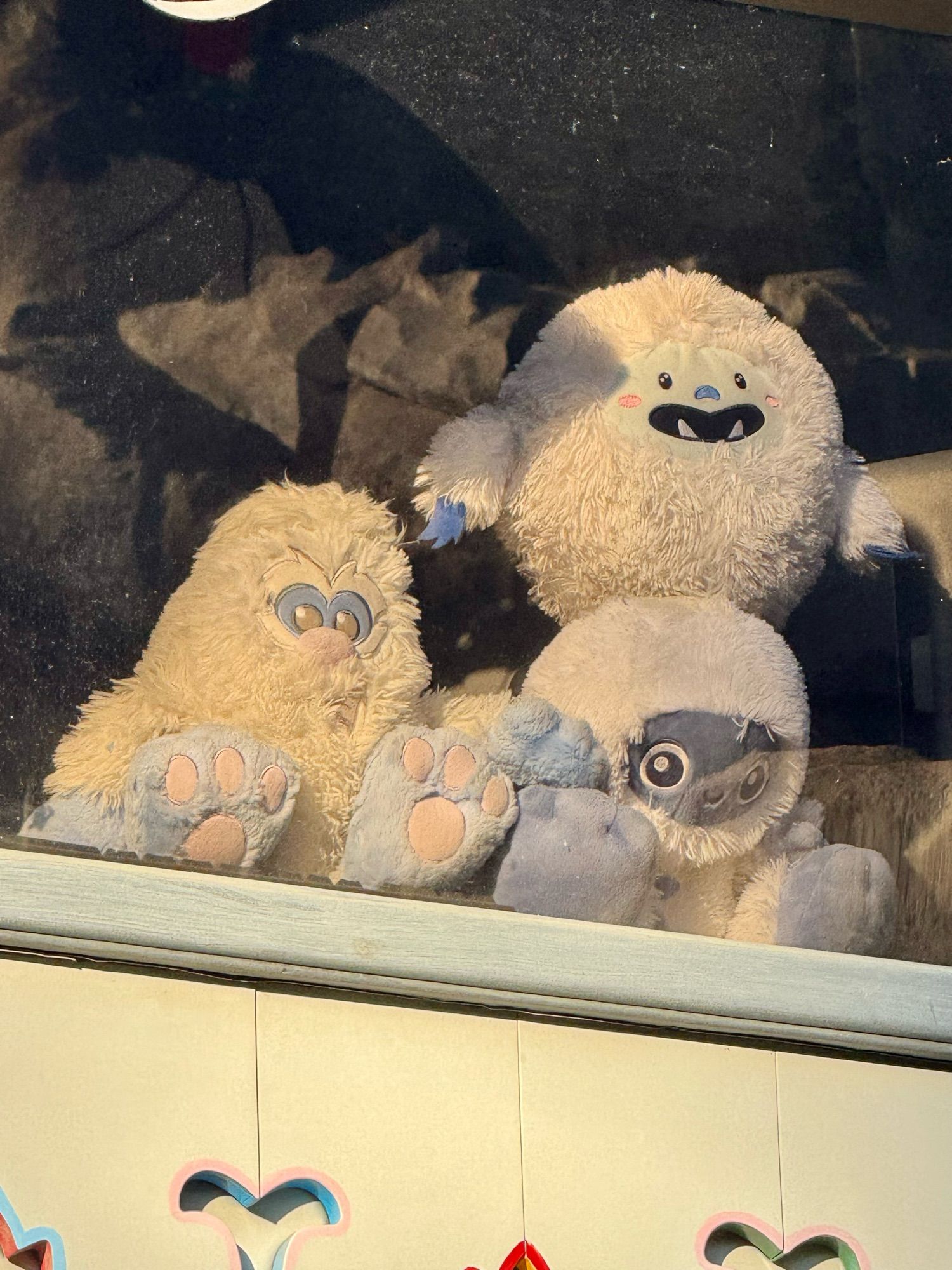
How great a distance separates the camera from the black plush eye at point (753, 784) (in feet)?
3.41

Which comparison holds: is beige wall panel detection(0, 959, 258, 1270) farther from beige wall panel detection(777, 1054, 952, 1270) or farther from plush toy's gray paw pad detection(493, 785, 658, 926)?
beige wall panel detection(777, 1054, 952, 1270)

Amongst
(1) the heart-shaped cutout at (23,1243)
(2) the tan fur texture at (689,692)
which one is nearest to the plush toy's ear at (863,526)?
(2) the tan fur texture at (689,692)

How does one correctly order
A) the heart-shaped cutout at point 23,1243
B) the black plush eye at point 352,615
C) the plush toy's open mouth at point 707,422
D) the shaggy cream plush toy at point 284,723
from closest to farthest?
the heart-shaped cutout at point 23,1243 < the shaggy cream plush toy at point 284,723 < the black plush eye at point 352,615 < the plush toy's open mouth at point 707,422

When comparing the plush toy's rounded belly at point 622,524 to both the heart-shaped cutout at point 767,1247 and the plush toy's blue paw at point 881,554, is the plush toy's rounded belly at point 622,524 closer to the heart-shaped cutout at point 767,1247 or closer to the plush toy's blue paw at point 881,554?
the plush toy's blue paw at point 881,554

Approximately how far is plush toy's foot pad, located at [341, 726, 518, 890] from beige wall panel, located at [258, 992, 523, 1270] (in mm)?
91

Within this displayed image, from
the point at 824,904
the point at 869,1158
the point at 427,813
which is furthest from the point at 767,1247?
the point at 427,813

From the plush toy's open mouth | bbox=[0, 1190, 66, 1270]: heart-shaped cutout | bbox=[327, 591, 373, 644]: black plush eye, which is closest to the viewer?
bbox=[0, 1190, 66, 1270]: heart-shaped cutout

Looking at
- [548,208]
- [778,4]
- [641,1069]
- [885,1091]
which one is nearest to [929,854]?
[885,1091]

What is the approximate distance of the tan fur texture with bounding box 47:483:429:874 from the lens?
932mm

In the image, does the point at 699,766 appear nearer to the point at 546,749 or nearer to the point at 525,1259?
the point at 546,749

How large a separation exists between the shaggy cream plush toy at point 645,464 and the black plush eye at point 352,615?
85mm

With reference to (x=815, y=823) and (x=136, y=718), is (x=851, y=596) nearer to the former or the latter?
(x=815, y=823)

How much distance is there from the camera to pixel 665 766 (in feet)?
3.35

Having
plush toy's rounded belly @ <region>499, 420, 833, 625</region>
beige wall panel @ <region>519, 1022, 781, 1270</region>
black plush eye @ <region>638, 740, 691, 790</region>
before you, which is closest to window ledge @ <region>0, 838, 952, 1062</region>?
beige wall panel @ <region>519, 1022, 781, 1270</region>
